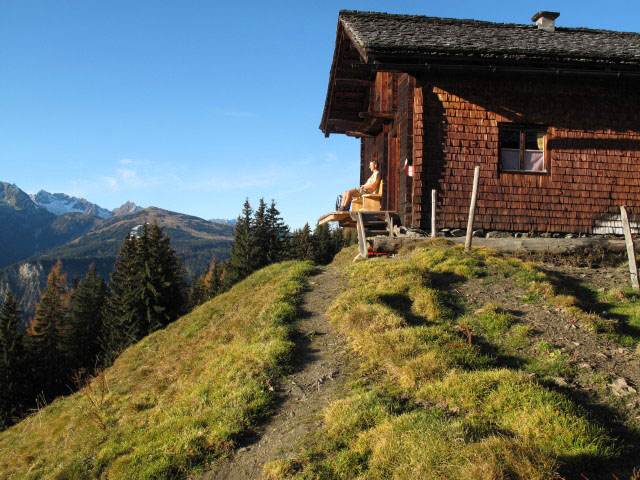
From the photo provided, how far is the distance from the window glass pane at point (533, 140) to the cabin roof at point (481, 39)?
2.35m

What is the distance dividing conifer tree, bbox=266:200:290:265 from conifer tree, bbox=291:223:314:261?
257 centimetres

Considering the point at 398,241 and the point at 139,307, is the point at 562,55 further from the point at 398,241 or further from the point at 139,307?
the point at 139,307

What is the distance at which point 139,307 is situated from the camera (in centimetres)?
4447

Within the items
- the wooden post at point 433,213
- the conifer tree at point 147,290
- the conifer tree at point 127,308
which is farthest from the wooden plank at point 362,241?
the conifer tree at point 127,308

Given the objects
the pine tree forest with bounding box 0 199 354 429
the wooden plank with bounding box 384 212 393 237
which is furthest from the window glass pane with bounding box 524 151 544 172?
the pine tree forest with bounding box 0 199 354 429

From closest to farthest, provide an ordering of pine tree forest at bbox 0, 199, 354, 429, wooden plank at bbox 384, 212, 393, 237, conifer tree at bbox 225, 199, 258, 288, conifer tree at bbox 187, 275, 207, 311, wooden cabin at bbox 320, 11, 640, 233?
1. wooden cabin at bbox 320, 11, 640, 233
2. wooden plank at bbox 384, 212, 393, 237
3. pine tree forest at bbox 0, 199, 354, 429
4. conifer tree at bbox 225, 199, 258, 288
5. conifer tree at bbox 187, 275, 207, 311

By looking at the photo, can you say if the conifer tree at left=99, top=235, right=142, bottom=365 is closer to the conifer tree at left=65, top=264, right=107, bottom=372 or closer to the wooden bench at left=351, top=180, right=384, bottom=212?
the conifer tree at left=65, top=264, right=107, bottom=372

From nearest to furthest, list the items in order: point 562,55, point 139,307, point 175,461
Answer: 1. point 175,461
2. point 562,55
3. point 139,307

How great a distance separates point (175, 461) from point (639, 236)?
15247 millimetres

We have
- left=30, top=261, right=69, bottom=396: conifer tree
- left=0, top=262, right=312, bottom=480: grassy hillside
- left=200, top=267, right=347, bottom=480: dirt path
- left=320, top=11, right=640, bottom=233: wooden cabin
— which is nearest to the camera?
left=200, top=267, right=347, bottom=480: dirt path

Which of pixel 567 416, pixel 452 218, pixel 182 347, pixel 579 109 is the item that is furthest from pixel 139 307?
pixel 567 416

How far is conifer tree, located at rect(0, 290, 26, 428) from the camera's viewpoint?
132 ft

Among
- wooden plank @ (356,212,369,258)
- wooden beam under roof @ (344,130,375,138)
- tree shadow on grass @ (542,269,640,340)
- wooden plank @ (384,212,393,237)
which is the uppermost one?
wooden beam under roof @ (344,130,375,138)

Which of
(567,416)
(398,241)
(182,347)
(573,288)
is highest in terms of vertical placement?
(398,241)
